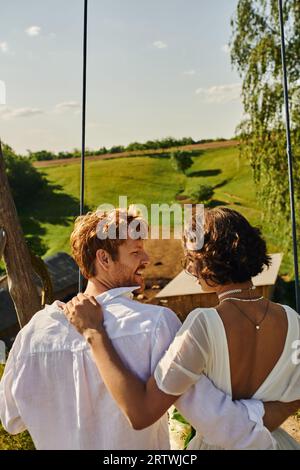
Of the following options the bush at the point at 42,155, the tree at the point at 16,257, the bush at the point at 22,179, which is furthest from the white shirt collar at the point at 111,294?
the bush at the point at 42,155

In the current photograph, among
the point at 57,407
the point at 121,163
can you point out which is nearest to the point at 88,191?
the point at 121,163

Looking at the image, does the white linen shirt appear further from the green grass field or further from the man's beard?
the green grass field

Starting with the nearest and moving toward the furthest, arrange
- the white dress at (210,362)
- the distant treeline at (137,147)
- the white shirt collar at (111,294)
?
1. the white dress at (210,362)
2. the white shirt collar at (111,294)
3. the distant treeline at (137,147)

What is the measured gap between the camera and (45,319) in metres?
1.41

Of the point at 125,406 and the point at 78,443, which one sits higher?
the point at 125,406

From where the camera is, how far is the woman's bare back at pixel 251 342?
4.25ft

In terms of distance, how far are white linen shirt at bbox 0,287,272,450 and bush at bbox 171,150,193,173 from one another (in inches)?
944

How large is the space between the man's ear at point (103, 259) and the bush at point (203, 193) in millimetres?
21711

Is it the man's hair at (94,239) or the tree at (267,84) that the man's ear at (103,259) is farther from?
the tree at (267,84)

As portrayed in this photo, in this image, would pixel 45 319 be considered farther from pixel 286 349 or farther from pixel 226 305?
pixel 286 349

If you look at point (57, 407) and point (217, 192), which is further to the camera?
point (217, 192)

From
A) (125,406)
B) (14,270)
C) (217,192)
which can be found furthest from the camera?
(217,192)

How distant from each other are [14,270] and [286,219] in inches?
262

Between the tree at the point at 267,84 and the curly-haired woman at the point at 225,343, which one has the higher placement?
the tree at the point at 267,84
